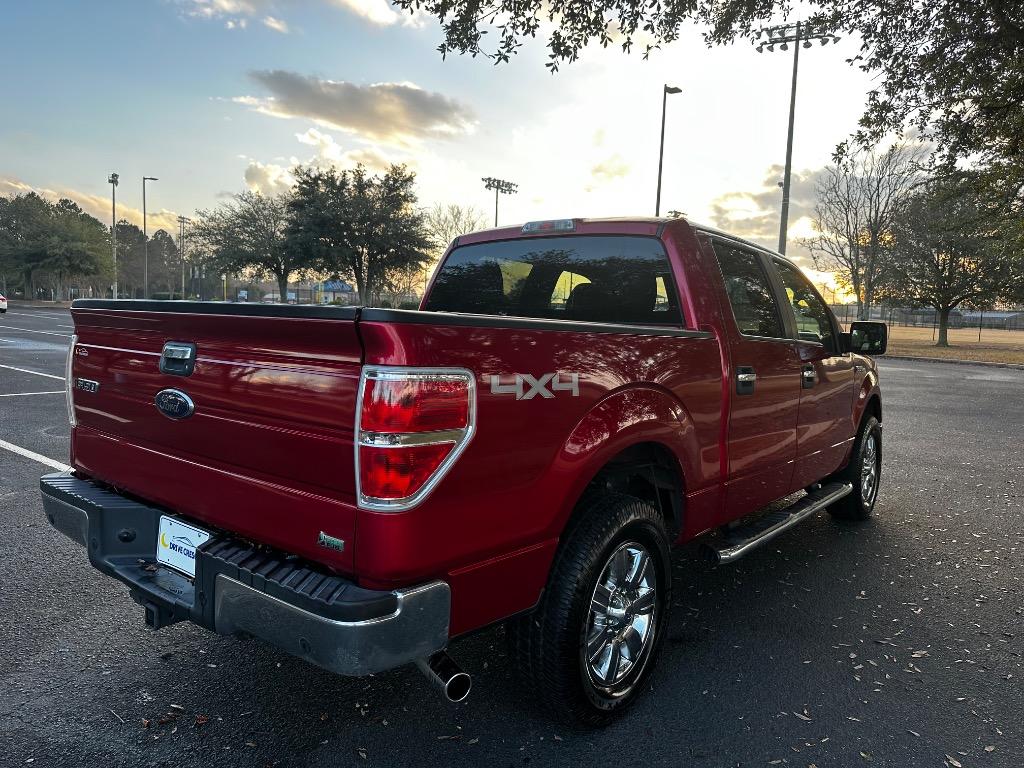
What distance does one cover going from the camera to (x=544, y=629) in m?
2.41

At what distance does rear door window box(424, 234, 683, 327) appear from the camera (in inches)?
135

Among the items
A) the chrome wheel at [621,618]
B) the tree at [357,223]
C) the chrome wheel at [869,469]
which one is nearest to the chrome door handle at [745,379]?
the chrome wheel at [621,618]

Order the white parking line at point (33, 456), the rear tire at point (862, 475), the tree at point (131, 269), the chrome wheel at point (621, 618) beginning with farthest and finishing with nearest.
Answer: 1. the tree at point (131, 269)
2. the white parking line at point (33, 456)
3. the rear tire at point (862, 475)
4. the chrome wheel at point (621, 618)

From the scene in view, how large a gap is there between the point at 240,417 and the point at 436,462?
2.33ft

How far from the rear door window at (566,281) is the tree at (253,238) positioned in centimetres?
4139

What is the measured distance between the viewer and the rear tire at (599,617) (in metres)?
2.42

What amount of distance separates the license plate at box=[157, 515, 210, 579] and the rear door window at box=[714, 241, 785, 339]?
2.53 metres

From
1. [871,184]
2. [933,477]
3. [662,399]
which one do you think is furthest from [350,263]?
[662,399]

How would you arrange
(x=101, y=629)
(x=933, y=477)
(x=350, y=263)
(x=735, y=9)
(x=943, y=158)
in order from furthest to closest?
(x=350, y=263)
(x=943, y=158)
(x=735, y=9)
(x=933, y=477)
(x=101, y=629)

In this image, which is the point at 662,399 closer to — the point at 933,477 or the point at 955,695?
the point at 955,695

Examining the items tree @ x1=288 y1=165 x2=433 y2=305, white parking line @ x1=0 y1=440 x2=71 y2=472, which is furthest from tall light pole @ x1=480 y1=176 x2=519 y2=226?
white parking line @ x1=0 y1=440 x2=71 y2=472

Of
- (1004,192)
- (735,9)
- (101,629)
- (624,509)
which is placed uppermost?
(735,9)

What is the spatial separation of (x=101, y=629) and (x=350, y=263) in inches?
1603

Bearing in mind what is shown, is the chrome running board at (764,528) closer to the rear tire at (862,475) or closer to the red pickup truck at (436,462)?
the red pickup truck at (436,462)
